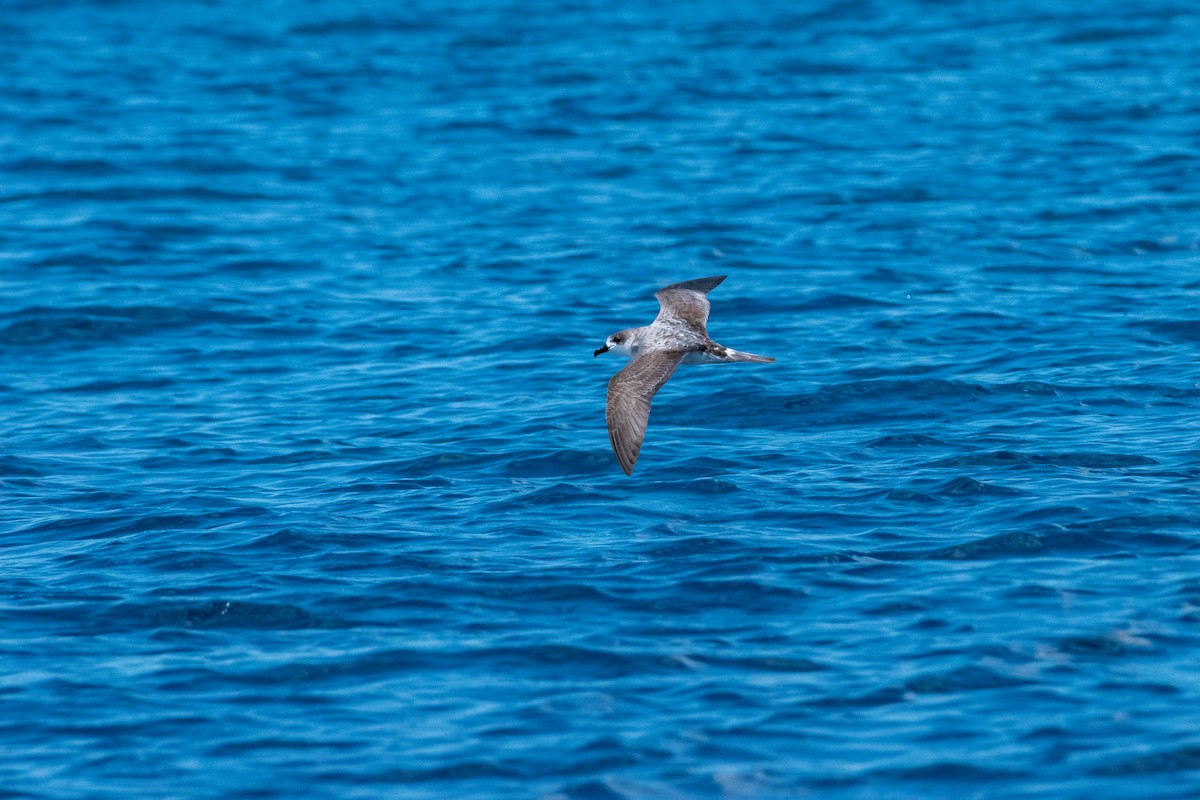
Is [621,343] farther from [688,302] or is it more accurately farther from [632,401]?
[632,401]

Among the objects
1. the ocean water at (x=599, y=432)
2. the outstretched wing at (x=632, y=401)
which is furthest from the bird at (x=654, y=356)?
the ocean water at (x=599, y=432)

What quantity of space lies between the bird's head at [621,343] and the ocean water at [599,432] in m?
0.72

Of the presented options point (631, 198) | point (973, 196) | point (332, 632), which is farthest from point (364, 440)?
point (973, 196)

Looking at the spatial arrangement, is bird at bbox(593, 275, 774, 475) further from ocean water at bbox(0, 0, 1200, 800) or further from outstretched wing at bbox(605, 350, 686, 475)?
ocean water at bbox(0, 0, 1200, 800)

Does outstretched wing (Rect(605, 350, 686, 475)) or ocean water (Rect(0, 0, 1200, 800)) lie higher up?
outstretched wing (Rect(605, 350, 686, 475))

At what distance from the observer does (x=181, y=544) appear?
11211 mm

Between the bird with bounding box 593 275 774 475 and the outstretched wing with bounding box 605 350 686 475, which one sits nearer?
the outstretched wing with bounding box 605 350 686 475

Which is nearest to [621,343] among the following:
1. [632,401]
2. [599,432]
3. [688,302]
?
[599,432]

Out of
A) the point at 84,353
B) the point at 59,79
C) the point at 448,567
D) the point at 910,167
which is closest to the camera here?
the point at 448,567

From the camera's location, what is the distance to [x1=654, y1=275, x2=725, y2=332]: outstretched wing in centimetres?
1355

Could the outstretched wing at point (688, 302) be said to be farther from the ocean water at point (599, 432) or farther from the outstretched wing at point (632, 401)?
the outstretched wing at point (632, 401)

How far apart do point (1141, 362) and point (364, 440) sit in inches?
290

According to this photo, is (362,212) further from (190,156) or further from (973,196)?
(973,196)

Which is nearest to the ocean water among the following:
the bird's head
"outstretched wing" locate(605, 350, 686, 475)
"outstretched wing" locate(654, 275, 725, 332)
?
"outstretched wing" locate(605, 350, 686, 475)
